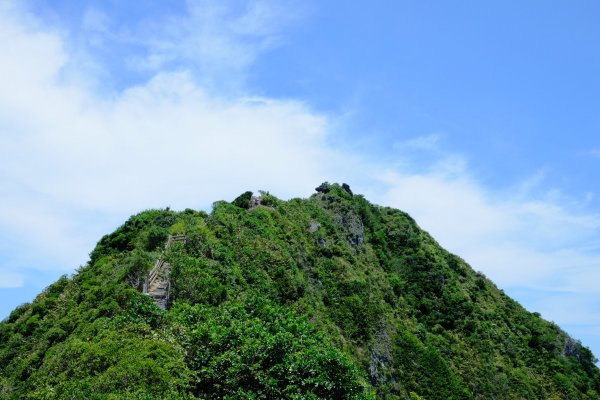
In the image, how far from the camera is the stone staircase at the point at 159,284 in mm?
26375

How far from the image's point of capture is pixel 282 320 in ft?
82.1

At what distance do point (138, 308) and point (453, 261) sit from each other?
2829 inches

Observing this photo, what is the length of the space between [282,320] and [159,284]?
7303mm

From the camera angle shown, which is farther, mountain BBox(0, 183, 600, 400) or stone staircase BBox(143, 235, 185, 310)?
stone staircase BBox(143, 235, 185, 310)

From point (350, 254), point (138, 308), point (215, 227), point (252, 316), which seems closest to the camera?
point (138, 308)

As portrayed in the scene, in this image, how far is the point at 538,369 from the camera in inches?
2763

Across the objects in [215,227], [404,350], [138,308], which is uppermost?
[215,227]

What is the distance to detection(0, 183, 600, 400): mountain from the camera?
2041cm

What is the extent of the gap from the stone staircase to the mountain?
123mm

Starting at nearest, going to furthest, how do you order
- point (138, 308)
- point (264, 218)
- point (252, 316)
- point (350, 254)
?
point (138, 308)
point (252, 316)
point (264, 218)
point (350, 254)

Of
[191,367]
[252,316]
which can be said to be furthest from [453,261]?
[191,367]

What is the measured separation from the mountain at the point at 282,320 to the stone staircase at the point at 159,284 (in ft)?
0.40

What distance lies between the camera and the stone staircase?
2638 centimetres

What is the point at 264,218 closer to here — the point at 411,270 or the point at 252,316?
the point at 252,316
